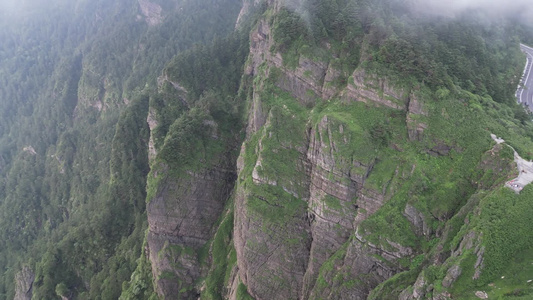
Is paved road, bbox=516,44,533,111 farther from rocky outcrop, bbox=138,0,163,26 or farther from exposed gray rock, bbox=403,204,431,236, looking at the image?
rocky outcrop, bbox=138,0,163,26

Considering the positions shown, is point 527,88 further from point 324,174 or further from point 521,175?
point 324,174

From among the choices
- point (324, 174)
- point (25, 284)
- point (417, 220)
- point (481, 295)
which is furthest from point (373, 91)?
point (25, 284)

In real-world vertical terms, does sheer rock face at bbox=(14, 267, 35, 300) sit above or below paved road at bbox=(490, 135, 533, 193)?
below

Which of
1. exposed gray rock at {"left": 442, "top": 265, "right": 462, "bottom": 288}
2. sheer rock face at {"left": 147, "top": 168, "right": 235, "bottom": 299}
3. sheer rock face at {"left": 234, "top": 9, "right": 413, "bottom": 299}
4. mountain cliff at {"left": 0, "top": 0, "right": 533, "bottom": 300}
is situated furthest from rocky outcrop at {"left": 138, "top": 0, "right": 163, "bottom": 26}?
exposed gray rock at {"left": 442, "top": 265, "right": 462, "bottom": 288}

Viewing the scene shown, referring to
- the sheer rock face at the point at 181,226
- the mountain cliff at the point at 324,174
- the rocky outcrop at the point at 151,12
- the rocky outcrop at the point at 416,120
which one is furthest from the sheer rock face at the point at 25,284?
the rocky outcrop at the point at 151,12

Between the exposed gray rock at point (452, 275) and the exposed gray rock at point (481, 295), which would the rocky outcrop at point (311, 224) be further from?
the exposed gray rock at point (481, 295)
